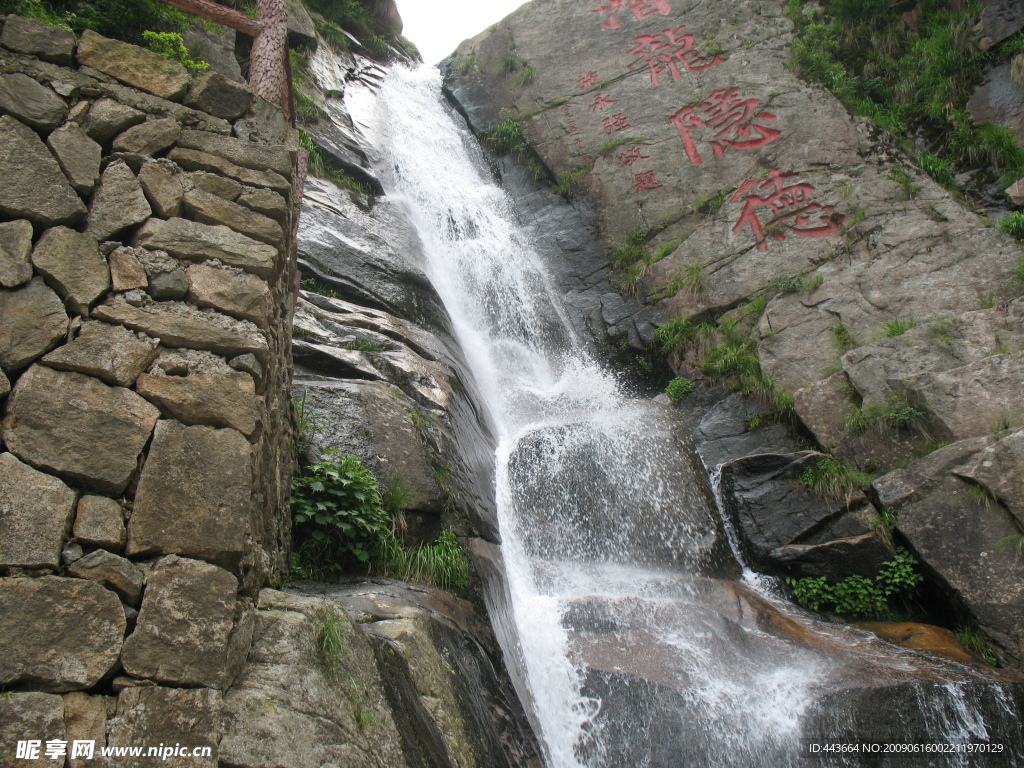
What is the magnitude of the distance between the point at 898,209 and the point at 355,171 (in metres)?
8.15

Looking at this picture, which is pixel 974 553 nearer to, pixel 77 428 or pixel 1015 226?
pixel 1015 226

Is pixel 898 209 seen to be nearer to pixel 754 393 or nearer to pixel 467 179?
pixel 754 393

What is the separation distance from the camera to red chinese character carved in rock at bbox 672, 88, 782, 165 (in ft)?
35.3

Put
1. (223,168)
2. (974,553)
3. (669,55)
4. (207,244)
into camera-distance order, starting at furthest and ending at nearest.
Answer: (669,55), (974,553), (223,168), (207,244)

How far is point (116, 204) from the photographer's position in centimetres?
264

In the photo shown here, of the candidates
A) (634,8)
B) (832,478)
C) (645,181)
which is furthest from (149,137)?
(634,8)

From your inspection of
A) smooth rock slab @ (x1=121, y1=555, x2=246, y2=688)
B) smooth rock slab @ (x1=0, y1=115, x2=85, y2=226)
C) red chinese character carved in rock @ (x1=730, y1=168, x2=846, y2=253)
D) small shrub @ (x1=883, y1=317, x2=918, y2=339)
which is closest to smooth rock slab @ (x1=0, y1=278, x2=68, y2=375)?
smooth rock slab @ (x1=0, y1=115, x2=85, y2=226)

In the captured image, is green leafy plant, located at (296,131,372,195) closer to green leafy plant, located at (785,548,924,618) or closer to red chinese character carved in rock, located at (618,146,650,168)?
red chinese character carved in rock, located at (618,146,650,168)

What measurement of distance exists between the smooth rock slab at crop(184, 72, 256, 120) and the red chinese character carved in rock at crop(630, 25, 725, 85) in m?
10.8

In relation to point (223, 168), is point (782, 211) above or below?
above

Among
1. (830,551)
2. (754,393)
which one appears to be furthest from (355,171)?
(830,551)

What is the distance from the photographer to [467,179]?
12.8 metres

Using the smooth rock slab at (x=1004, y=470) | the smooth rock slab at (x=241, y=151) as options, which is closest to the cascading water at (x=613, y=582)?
the smooth rock slab at (x=1004, y=470)

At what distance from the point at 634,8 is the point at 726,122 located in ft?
14.2
